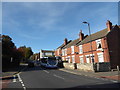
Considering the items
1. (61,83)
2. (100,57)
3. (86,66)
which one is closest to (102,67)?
(86,66)

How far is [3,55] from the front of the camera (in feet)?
100

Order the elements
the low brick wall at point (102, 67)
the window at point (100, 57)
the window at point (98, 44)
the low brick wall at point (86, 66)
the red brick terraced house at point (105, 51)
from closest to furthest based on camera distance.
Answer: the low brick wall at point (102, 67)
the low brick wall at point (86, 66)
the red brick terraced house at point (105, 51)
the window at point (100, 57)
the window at point (98, 44)

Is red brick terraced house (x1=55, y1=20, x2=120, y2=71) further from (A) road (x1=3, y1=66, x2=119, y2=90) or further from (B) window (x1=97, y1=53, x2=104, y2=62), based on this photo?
(A) road (x1=3, y1=66, x2=119, y2=90)

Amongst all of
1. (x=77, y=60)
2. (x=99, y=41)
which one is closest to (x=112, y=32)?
(x=99, y=41)

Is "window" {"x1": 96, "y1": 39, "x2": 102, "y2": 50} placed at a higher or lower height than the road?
higher

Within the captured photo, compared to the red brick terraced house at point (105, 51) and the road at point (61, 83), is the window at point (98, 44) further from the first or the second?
the road at point (61, 83)

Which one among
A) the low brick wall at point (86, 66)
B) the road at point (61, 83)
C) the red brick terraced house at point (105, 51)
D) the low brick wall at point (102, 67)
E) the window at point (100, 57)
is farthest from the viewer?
the window at point (100, 57)

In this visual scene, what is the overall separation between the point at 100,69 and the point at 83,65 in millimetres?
3891

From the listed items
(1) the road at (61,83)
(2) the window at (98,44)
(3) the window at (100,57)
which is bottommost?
(1) the road at (61,83)

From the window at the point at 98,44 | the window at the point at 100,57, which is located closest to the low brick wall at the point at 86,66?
the window at the point at 100,57

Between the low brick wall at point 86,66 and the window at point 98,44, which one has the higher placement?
the window at point 98,44

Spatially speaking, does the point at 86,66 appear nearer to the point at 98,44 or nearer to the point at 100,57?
the point at 100,57

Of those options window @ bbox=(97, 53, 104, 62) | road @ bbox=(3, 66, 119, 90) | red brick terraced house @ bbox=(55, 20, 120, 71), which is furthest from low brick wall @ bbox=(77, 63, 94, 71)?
road @ bbox=(3, 66, 119, 90)

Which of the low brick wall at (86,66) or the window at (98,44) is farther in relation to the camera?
the window at (98,44)
